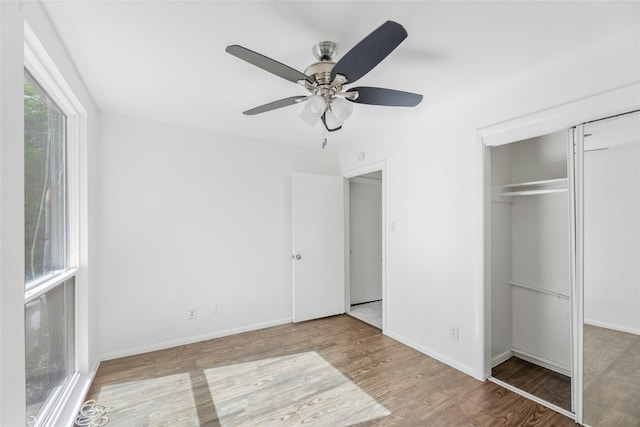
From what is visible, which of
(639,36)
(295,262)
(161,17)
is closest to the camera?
(161,17)

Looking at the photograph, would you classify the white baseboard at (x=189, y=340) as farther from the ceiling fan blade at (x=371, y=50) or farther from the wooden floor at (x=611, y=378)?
the ceiling fan blade at (x=371, y=50)

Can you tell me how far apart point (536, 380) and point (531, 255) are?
110 cm

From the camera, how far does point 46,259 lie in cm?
184

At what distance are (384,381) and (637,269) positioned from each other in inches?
74.2

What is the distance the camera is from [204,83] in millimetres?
2248

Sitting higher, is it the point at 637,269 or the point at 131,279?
the point at 637,269

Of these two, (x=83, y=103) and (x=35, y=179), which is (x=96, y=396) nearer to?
(x=35, y=179)

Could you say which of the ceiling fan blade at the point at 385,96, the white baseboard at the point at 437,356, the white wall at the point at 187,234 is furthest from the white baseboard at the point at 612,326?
the white wall at the point at 187,234

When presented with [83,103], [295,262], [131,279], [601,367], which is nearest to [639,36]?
[601,367]

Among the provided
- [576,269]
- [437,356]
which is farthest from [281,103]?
[437,356]

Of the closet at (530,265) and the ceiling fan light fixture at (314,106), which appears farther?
the closet at (530,265)

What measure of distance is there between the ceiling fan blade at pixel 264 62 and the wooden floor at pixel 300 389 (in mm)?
2214

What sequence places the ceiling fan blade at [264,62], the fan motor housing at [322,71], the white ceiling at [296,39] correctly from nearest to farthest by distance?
the ceiling fan blade at [264,62], the white ceiling at [296,39], the fan motor housing at [322,71]

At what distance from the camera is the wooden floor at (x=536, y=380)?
2236 mm
